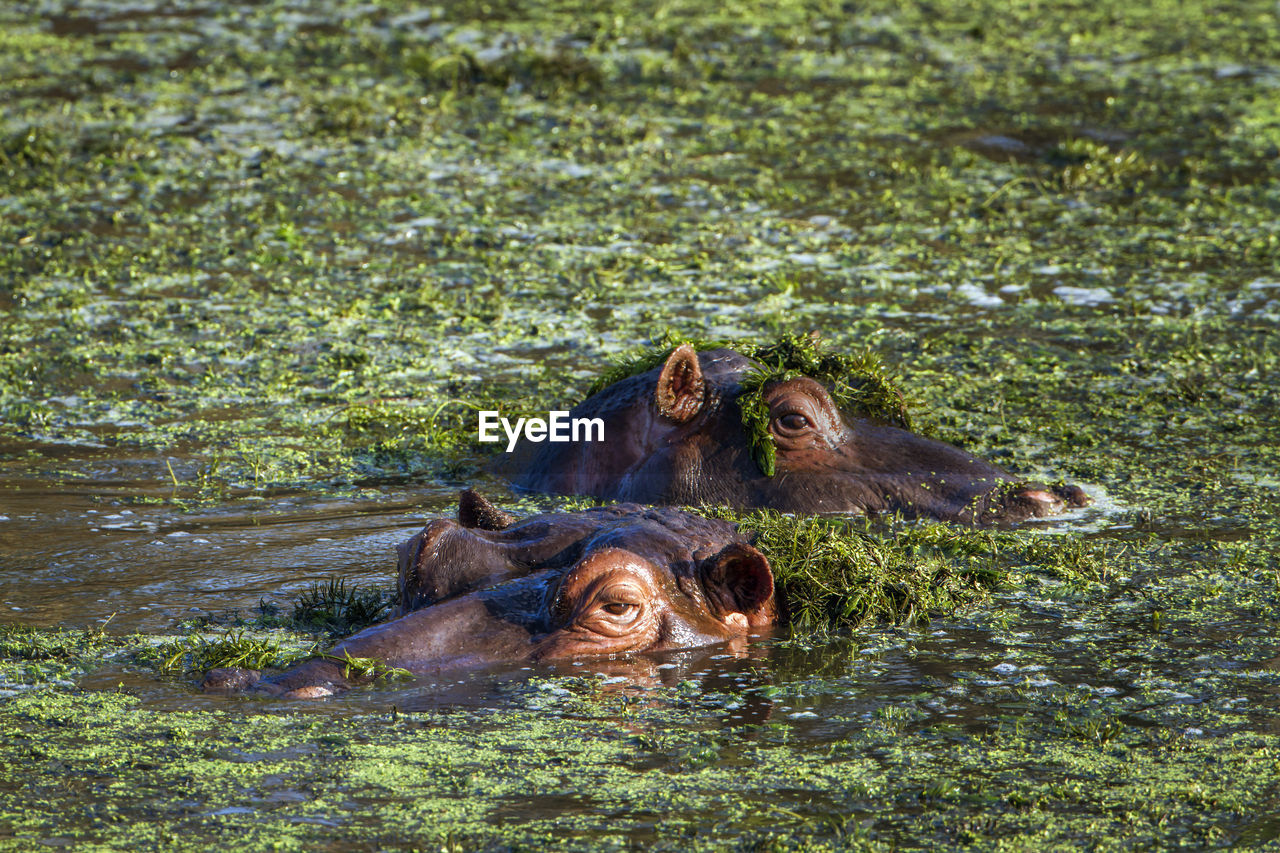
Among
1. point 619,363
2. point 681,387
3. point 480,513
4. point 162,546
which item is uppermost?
point 681,387

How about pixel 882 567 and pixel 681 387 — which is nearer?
pixel 882 567

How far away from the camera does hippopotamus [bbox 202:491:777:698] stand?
580 cm

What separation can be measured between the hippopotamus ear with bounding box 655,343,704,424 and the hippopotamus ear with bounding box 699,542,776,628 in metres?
1.91

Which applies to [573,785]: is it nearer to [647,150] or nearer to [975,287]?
[975,287]

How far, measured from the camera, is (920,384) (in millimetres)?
10227

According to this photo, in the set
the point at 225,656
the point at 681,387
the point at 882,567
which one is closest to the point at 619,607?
the point at 882,567

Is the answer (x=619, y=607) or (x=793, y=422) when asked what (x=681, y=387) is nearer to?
(x=793, y=422)

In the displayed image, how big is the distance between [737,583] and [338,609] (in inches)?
61.5

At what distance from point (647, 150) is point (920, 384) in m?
5.17

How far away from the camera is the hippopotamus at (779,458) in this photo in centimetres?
794

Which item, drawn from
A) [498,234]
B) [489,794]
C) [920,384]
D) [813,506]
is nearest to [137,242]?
[498,234]

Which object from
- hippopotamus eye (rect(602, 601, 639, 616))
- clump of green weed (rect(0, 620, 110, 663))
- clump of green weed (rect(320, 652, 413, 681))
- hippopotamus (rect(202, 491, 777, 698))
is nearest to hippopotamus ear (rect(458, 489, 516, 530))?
hippopotamus (rect(202, 491, 777, 698))

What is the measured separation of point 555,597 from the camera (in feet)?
19.5

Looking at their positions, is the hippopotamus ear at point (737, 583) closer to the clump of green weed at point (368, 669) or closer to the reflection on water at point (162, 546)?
the clump of green weed at point (368, 669)
